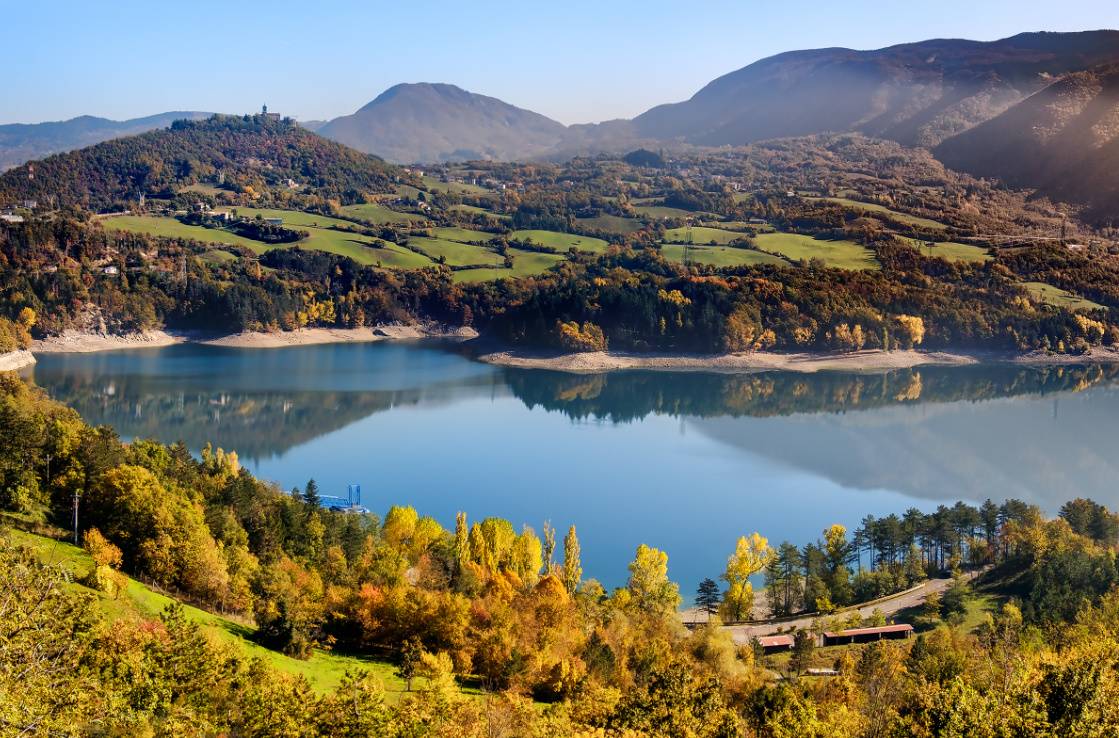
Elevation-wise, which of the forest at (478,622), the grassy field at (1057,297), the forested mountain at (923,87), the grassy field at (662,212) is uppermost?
the forested mountain at (923,87)

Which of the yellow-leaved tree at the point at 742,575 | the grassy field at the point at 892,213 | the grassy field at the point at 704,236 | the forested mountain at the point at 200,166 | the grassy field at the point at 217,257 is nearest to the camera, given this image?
the yellow-leaved tree at the point at 742,575

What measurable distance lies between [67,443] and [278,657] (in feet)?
31.0

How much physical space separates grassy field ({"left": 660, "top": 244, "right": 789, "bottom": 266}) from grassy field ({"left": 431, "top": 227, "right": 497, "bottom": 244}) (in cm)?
1898

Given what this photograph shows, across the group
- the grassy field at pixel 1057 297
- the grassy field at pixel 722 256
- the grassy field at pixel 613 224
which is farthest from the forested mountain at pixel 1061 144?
the grassy field at pixel 613 224

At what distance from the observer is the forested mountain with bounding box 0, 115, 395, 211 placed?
333 feet

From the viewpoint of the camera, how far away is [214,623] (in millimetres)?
16625

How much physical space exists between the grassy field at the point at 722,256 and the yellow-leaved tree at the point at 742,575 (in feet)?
168

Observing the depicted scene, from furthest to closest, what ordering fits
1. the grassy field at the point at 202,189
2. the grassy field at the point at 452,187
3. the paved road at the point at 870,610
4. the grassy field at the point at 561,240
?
the grassy field at the point at 452,187, the grassy field at the point at 202,189, the grassy field at the point at 561,240, the paved road at the point at 870,610

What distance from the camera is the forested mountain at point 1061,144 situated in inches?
3957

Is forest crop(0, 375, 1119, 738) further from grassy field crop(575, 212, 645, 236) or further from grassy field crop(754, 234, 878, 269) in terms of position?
grassy field crop(575, 212, 645, 236)

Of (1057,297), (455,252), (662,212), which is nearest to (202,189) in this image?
(455,252)

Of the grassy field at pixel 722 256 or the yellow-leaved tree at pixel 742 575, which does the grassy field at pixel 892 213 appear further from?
the yellow-leaved tree at pixel 742 575

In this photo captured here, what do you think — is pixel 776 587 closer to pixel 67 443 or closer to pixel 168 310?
pixel 67 443

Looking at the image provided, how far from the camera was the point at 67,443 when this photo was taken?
878 inches
